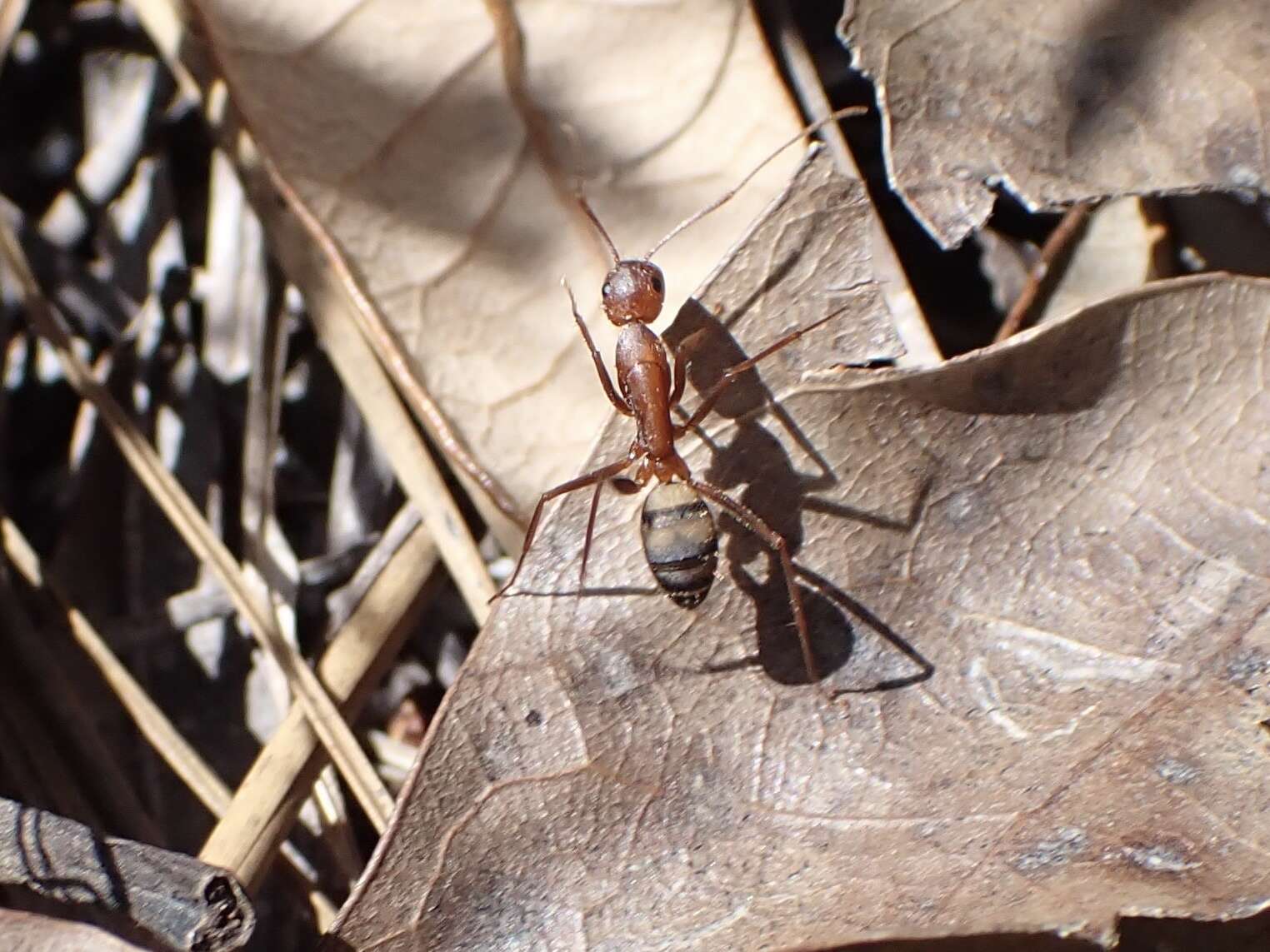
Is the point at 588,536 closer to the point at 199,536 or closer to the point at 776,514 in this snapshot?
the point at 776,514

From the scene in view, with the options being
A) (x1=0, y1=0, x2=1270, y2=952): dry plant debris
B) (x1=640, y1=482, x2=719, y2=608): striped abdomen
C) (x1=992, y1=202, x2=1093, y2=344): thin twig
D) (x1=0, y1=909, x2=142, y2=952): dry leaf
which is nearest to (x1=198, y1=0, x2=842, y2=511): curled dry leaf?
(x1=0, y1=0, x2=1270, y2=952): dry plant debris

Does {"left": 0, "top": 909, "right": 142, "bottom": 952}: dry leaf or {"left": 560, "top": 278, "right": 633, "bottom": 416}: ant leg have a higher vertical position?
{"left": 560, "top": 278, "right": 633, "bottom": 416}: ant leg

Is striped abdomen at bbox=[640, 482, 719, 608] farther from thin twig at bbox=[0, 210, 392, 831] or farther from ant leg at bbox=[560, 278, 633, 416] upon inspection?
thin twig at bbox=[0, 210, 392, 831]


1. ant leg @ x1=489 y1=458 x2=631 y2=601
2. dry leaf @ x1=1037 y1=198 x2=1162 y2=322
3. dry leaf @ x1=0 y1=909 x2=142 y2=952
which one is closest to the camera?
dry leaf @ x1=0 y1=909 x2=142 y2=952

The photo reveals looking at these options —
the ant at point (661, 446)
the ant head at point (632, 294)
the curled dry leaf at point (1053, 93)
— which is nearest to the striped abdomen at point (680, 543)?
the ant at point (661, 446)

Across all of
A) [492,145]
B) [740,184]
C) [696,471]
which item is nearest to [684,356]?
[696,471]

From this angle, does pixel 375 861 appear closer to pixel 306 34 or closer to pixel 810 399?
pixel 810 399
